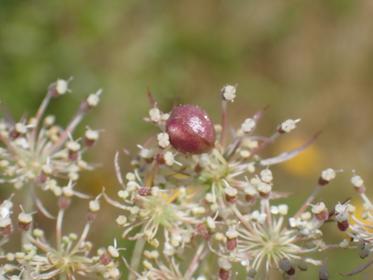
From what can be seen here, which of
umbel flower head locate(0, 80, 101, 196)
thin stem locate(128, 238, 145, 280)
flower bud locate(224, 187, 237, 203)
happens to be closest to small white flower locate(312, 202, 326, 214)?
flower bud locate(224, 187, 237, 203)

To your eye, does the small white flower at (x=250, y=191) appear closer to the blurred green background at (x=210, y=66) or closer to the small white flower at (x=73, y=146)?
the small white flower at (x=73, y=146)

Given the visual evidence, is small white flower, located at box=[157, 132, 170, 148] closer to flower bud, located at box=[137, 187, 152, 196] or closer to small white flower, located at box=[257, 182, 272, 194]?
flower bud, located at box=[137, 187, 152, 196]

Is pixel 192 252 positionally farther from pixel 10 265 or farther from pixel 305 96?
pixel 305 96

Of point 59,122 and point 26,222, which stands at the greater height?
point 59,122

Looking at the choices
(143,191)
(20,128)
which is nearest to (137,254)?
(143,191)

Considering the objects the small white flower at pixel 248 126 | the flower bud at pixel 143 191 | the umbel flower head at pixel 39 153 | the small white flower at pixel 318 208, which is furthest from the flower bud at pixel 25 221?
the small white flower at pixel 318 208

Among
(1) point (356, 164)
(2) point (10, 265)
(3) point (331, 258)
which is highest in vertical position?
(1) point (356, 164)

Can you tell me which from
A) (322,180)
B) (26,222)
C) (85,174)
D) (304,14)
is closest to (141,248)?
(26,222)

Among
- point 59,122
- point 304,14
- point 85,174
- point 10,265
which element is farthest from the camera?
point 304,14
